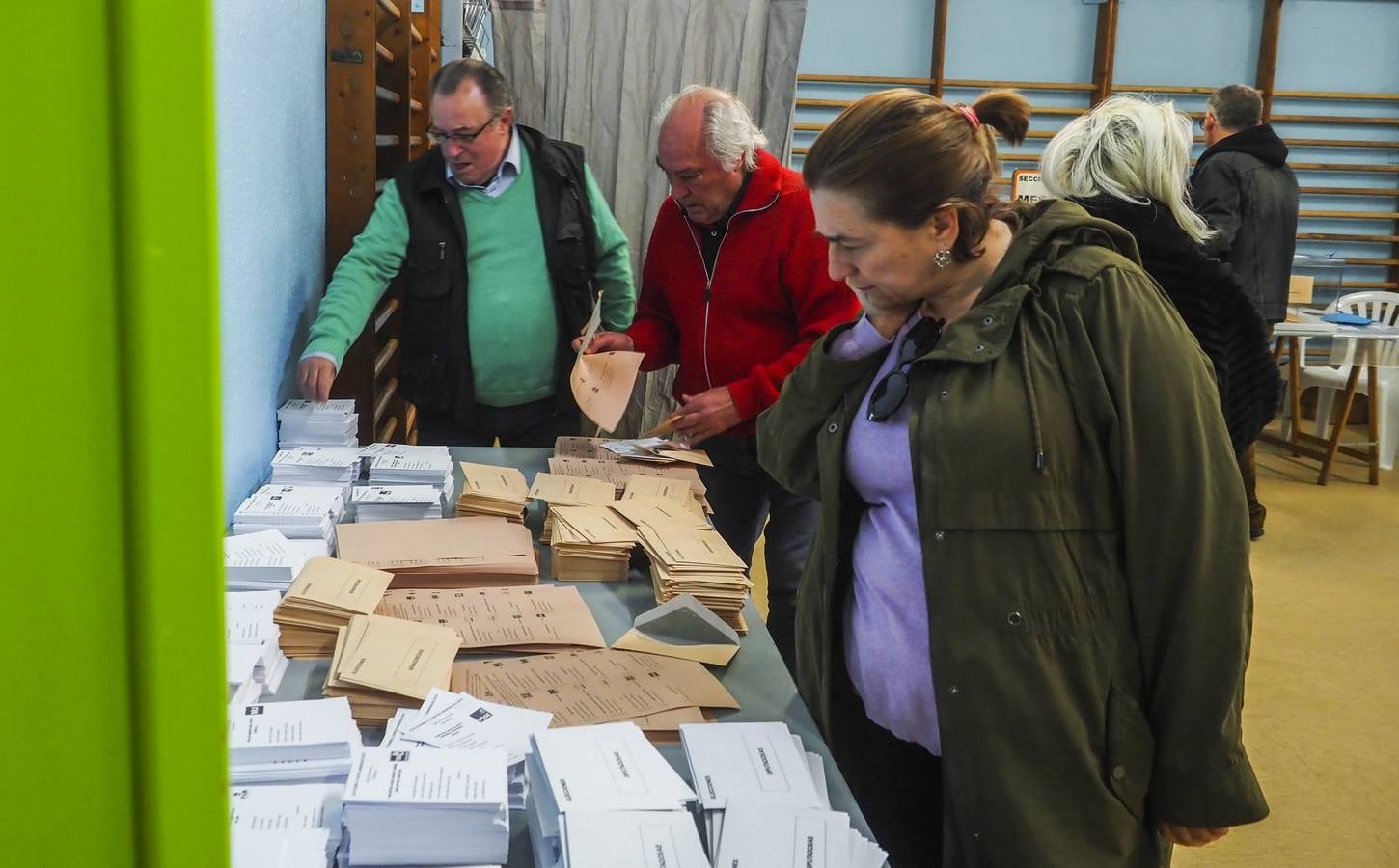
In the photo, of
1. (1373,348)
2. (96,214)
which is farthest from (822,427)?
(1373,348)

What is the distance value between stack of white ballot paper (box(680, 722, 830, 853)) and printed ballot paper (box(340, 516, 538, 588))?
0.63 metres

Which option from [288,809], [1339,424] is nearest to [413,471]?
[288,809]

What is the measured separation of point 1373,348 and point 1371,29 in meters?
2.87

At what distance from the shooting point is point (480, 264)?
2.90m

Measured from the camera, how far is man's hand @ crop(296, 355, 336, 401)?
2.54m

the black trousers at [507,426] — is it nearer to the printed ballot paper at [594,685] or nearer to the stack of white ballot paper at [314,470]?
the stack of white ballot paper at [314,470]

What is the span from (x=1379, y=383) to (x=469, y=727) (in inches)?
250

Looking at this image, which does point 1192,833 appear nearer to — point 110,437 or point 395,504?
point 110,437

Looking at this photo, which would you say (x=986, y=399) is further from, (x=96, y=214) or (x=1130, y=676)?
(x=96, y=214)

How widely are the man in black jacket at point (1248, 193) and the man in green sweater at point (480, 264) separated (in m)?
2.99

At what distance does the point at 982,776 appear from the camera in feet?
4.52

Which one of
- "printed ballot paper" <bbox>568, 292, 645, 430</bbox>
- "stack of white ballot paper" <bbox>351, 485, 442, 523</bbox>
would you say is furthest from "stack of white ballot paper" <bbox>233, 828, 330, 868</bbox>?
"printed ballot paper" <bbox>568, 292, 645, 430</bbox>

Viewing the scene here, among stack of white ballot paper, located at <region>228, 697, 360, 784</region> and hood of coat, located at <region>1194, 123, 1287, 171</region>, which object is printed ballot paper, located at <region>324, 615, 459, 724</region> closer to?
stack of white ballot paper, located at <region>228, 697, 360, 784</region>

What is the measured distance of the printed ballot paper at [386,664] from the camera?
146 cm
